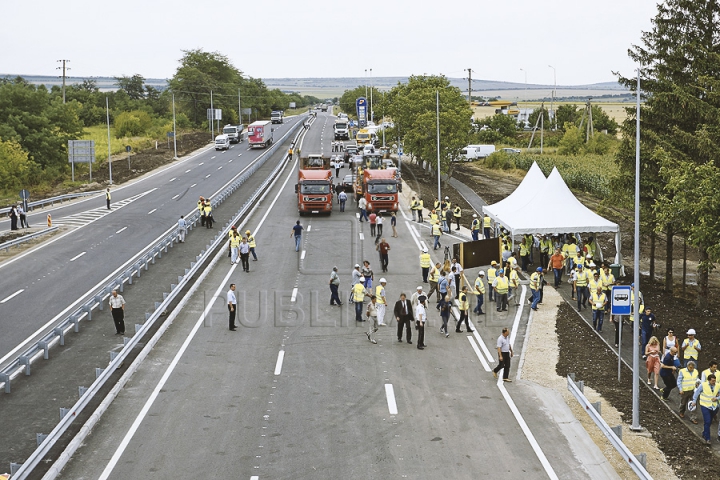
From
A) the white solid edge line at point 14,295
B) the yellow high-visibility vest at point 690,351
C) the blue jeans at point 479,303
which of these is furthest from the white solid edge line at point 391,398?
the white solid edge line at point 14,295

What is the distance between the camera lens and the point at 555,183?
33.4 m

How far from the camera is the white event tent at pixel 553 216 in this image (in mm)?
31078

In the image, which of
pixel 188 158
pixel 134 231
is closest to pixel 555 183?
pixel 134 231

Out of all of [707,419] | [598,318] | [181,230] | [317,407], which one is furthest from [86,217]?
[707,419]

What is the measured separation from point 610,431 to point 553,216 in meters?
17.0

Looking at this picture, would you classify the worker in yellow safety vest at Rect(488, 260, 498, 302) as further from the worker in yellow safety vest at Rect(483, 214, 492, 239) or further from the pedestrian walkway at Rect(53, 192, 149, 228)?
the pedestrian walkway at Rect(53, 192, 149, 228)

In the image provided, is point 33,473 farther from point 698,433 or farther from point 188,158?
point 188,158

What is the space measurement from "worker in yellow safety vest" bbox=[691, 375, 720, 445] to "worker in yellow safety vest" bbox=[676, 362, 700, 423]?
2.89 ft

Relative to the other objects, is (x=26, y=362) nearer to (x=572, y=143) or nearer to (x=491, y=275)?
(x=491, y=275)

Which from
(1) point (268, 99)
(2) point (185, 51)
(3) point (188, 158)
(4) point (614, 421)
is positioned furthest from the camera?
(1) point (268, 99)

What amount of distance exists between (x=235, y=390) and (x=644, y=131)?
2049cm

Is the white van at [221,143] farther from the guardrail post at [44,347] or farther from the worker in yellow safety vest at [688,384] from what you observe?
the worker in yellow safety vest at [688,384]

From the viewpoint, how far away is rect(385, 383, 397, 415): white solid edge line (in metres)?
17.7

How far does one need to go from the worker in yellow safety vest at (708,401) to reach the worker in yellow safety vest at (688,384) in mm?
880
